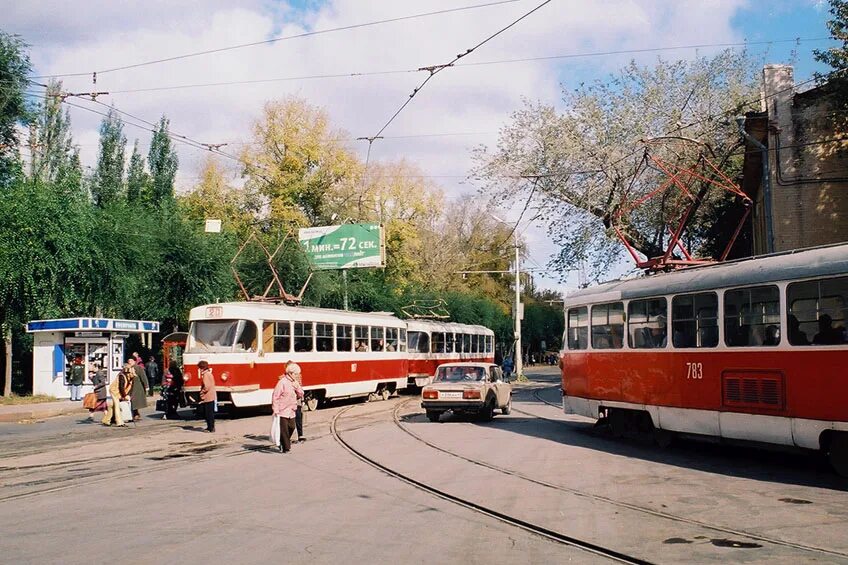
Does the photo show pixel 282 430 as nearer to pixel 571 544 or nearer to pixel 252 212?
pixel 571 544

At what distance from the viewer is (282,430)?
15789 millimetres

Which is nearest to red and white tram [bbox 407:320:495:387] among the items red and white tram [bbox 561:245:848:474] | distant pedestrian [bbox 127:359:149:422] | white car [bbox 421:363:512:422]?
white car [bbox 421:363:512:422]

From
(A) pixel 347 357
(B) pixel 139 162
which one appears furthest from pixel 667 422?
(B) pixel 139 162

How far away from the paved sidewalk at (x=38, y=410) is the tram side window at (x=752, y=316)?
2072 centimetres

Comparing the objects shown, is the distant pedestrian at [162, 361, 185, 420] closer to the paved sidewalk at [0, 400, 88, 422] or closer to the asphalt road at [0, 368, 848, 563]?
the paved sidewalk at [0, 400, 88, 422]

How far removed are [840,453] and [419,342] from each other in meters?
26.2

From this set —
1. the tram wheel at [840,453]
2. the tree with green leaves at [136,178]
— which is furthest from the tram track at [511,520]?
the tree with green leaves at [136,178]

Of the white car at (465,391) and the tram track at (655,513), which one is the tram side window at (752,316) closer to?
the tram track at (655,513)

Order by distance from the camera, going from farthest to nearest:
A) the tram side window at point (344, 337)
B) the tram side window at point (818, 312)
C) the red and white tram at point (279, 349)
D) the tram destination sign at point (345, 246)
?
the tram destination sign at point (345, 246), the tram side window at point (344, 337), the red and white tram at point (279, 349), the tram side window at point (818, 312)

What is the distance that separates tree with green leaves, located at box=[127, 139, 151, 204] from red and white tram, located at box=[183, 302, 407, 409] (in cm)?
2978

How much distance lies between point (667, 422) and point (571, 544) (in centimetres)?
740

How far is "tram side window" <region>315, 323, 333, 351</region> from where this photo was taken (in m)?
26.8

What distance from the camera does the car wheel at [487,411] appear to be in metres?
22.0

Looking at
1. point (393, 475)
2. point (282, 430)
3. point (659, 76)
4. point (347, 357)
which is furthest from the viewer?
point (659, 76)
